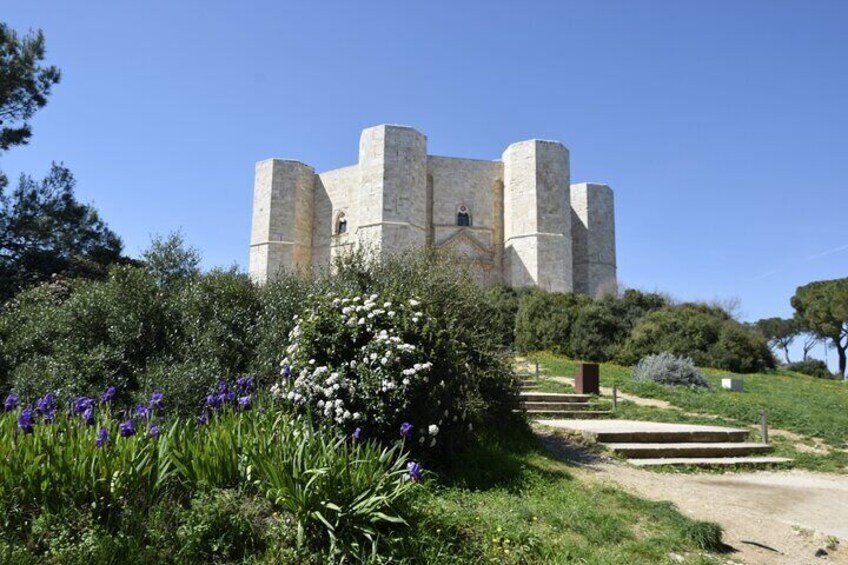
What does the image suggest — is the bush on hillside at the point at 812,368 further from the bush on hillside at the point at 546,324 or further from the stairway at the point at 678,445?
the stairway at the point at 678,445

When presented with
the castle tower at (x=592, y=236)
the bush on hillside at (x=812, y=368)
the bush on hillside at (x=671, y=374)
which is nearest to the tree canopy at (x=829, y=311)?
the bush on hillside at (x=812, y=368)

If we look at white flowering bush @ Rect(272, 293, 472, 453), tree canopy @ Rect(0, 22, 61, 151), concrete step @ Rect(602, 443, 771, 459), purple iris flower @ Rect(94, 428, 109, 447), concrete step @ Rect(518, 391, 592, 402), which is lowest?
concrete step @ Rect(602, 443, 771, 459)

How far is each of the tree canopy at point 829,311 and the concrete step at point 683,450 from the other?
1240 inches

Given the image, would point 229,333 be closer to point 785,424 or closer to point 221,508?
point 221,508

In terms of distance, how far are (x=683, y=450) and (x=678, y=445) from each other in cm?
15

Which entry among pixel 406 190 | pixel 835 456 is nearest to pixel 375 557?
pixel 835 456

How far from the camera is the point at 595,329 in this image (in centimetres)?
2111

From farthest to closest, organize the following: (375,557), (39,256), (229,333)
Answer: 1. (39,256)
2. (229,333)
3. (375,557)

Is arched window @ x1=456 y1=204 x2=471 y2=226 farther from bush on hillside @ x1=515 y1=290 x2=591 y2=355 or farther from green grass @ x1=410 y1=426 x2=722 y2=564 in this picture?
green grass @ x1=410 y1=426 x2=722 y2=564

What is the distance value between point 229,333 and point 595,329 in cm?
1696

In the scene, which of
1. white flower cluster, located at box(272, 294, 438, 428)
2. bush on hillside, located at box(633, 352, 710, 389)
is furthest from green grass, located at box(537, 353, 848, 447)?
white flower cluster, located at box(272, 294, 438, 428)

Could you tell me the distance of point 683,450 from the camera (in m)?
7.50

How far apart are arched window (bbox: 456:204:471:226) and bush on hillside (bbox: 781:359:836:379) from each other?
19.4m

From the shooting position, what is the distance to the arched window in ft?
120
